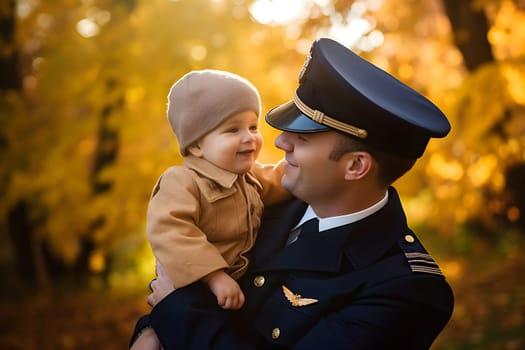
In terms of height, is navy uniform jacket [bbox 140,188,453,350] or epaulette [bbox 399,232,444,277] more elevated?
epaulette [bbox 399,232,444,277]

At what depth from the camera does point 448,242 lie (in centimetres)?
1136

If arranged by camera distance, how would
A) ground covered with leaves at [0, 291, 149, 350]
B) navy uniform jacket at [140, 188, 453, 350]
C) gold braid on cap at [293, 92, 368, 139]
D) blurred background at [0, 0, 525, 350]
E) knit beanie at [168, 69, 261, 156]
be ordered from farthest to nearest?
ground covered with leaves at [0, 291, 149, 350], blurred background at [0, 0, 525, 350], knit beanie at [168, 69, 261, 156], gold braid on cap at [293, 92, 368, 139], navy uniform jacket at [140, 188, 453, 350]

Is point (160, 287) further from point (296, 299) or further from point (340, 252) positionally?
point (340, 252)

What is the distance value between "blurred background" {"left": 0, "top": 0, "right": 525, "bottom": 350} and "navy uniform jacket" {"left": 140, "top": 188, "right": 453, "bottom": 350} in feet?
9.35

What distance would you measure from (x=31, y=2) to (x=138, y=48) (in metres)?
2.52

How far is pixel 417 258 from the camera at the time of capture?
1943mm

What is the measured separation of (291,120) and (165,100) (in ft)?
10.3

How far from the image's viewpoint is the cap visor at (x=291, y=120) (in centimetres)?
197

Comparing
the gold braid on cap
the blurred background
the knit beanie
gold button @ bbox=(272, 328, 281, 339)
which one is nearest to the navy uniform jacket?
gold button @ bbox=(272, 328, 281, 339)

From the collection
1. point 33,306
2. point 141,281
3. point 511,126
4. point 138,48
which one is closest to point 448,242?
point 141,281

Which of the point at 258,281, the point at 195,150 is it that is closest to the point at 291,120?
the point at 195,150

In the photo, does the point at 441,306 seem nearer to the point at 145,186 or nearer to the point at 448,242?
the point at 145,186

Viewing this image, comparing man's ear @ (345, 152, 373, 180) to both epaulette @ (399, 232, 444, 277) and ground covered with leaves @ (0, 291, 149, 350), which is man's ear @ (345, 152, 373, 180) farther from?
ground covered with leaves @ (0, 291, 149, 350)

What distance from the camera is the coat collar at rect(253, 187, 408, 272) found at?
2.00 meters
